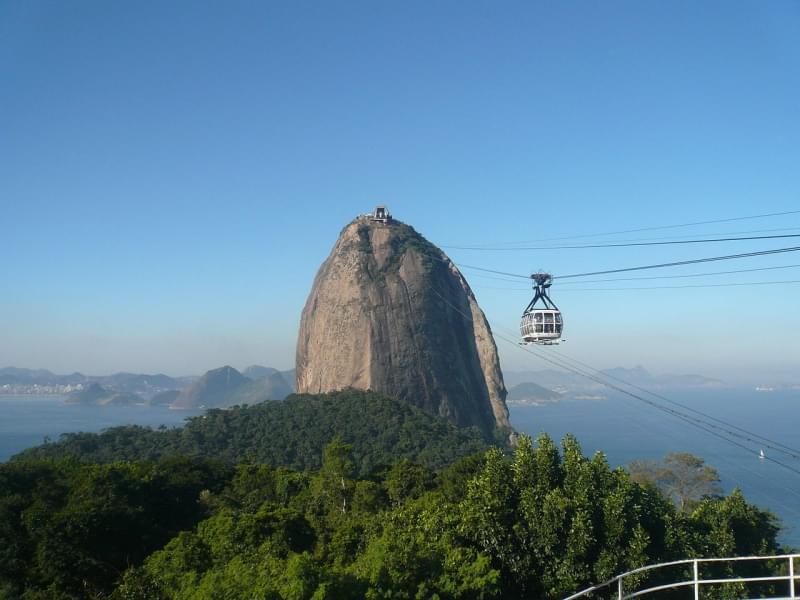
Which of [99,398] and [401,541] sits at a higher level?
[401,541]

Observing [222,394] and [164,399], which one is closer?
[164,399]

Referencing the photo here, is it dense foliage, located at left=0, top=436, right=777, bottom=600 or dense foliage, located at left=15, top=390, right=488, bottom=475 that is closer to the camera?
dense foliage, located at left=0, top=436, right=777, bottom=600

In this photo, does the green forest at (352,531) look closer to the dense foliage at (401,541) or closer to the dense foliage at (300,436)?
the dense foliage at (401,541)

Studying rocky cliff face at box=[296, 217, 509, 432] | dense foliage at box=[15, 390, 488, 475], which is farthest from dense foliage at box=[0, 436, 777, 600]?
rocky cliff face at box=[296, 217, 509, 432]

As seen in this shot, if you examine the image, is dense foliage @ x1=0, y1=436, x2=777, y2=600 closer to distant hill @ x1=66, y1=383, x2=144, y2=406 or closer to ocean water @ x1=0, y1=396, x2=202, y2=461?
ocean water @ x1=0, y1=396, x2=202, y2=461

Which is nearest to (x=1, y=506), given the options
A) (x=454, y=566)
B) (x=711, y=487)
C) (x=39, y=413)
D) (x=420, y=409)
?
(x=454, y=566)

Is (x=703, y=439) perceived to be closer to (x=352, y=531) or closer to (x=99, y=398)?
(x=352, y=531)

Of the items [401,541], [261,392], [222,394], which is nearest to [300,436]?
[401,541]
